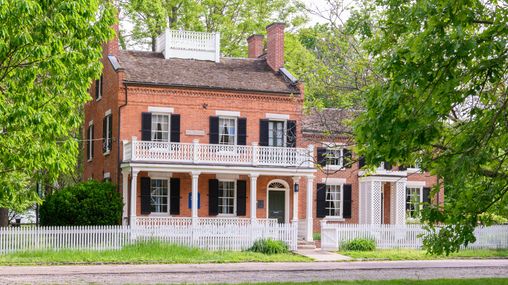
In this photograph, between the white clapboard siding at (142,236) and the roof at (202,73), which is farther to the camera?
the roof at (202,73)

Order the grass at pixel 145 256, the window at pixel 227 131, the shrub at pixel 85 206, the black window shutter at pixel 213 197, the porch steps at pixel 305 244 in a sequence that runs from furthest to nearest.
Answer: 1. the window at pixel 227 131
2. the black window shutter at pixel 213 197
3. the porch steps at pixel 305 244
4. the shrub at pixel 85 206
5. the grass at pixel 145 256

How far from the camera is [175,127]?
32688 millimetres

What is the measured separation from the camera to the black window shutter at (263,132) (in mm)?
33875

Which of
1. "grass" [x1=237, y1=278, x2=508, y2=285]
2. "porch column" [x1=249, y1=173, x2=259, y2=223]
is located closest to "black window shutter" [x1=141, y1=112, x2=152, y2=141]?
"porch column" [x1=249, y1=173, x2=259, y2=223]

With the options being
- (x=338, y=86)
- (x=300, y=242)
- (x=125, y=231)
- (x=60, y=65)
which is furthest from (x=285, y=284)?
(x=300, y=242)

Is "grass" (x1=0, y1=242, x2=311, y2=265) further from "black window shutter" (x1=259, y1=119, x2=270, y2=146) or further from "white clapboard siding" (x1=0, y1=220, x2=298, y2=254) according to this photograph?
"black window shutter" (x1=259, y1=119, x2=270, y2=146)

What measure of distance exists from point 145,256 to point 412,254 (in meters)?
9.84

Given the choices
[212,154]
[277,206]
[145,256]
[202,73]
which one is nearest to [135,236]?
[145,256]

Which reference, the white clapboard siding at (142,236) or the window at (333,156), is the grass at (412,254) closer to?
the white clapboard siding at (142,236)

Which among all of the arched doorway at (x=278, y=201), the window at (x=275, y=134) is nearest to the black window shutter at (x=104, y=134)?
the window at (x=275, y=134)

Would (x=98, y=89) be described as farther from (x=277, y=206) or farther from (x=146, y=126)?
(x=277, y=206)

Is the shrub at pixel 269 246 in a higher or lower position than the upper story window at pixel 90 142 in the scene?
lower

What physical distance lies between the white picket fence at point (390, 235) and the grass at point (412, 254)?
57 cm

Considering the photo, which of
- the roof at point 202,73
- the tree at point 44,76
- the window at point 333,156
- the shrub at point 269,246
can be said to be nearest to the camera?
the tree at point 44,76
